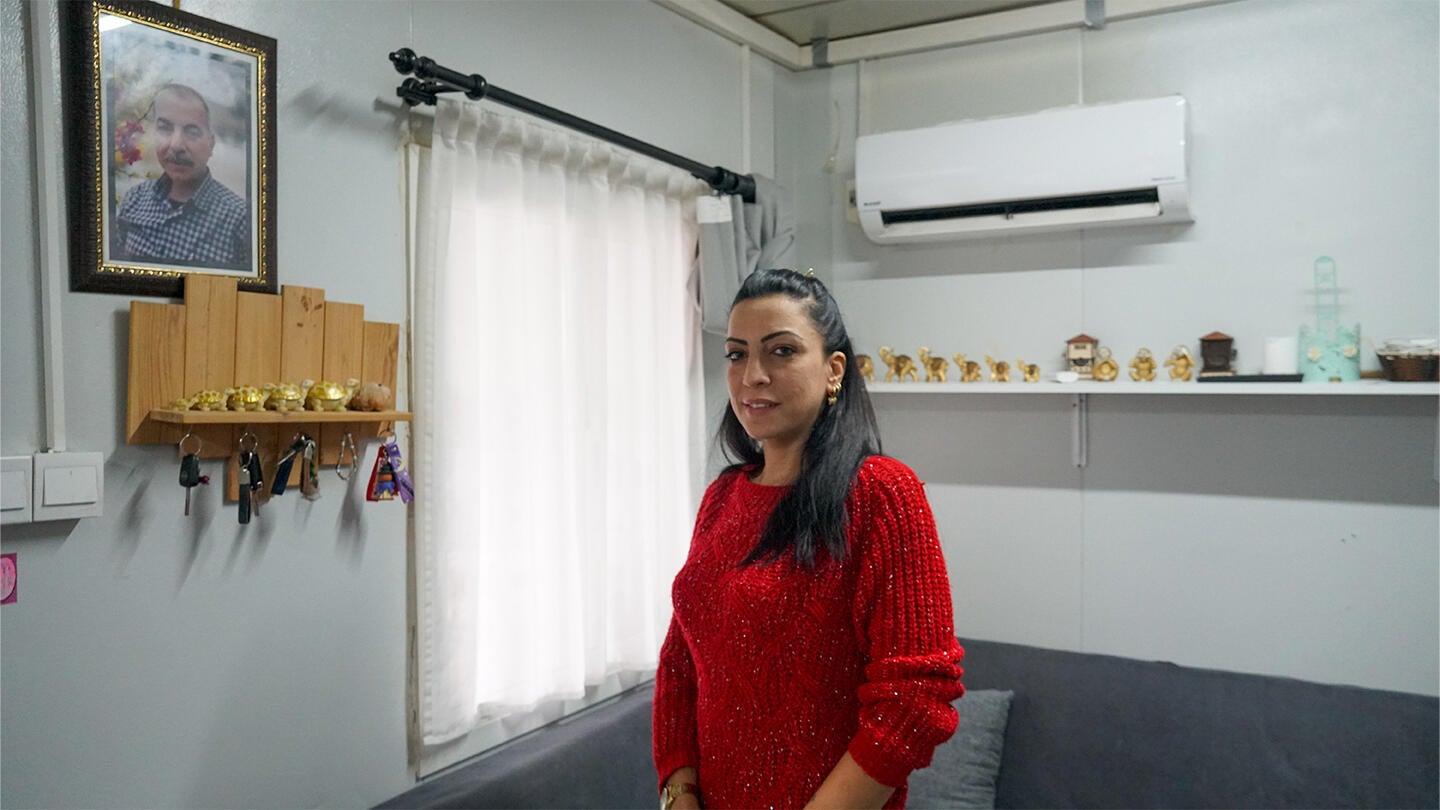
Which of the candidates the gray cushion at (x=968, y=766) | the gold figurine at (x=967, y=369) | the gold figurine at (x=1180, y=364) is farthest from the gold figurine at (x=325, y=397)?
the gold figurine at (x=1180, y=364)

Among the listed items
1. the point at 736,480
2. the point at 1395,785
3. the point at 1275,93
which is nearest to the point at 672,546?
the point at 736,480

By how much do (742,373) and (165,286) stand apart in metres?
0.90

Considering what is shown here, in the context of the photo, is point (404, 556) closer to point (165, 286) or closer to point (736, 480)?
point (165, 286)

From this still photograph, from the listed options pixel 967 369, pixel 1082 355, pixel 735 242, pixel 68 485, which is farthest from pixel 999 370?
pixel 68 485

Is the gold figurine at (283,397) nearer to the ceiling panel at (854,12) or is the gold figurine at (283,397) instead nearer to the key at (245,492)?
the key at (245,492)

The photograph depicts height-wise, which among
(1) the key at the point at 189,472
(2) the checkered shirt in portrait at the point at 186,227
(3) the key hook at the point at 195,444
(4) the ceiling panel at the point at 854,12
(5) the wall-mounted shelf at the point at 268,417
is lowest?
(1) the key at the point at 189,472

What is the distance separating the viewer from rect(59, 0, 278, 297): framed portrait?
1.50 meters

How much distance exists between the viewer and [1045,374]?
121 inches

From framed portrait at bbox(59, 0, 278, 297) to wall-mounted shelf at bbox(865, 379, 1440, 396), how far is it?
139 cm

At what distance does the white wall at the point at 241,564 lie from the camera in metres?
1.46

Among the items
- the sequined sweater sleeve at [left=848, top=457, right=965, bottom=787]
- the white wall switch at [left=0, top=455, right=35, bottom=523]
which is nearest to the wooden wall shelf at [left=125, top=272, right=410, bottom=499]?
the white wall switch at [left=0, top=455, right=35, bottom=523]

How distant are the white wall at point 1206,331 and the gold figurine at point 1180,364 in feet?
0.26

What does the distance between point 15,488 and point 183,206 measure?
48 centimetres

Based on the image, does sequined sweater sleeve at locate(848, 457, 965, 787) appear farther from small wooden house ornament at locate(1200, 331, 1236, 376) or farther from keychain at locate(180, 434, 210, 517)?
small wooden house ornament at locate(1200, 331, 1236, 376)
